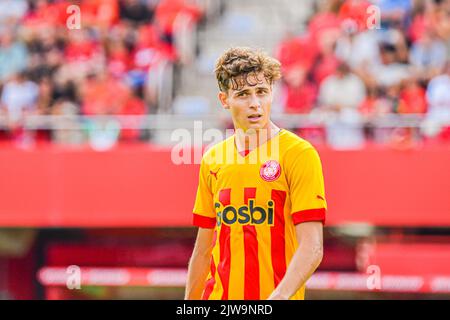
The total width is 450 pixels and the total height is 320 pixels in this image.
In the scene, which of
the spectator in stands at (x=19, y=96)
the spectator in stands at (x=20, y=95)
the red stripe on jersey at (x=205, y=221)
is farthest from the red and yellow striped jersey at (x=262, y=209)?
the spectator in stands at (x=20, y=95)

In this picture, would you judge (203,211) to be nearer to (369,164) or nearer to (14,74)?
(369,164)

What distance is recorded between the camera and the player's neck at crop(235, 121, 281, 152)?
4.74 m

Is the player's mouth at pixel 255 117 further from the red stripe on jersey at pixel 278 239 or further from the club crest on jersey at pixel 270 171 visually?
the red stripe on jersey at pixel 278 239

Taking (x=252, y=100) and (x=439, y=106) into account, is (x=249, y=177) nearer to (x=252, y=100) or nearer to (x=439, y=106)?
(x=252, y=100)

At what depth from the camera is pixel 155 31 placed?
42.8 feet

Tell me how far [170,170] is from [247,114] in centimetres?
713

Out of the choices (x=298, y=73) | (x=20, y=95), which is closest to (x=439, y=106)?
(x=298, y=73)

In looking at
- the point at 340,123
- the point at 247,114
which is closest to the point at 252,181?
the point at 247,114

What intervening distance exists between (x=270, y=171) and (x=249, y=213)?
0.67ft

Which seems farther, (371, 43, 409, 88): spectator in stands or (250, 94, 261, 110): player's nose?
(371, 43, 409, 88): spectator in stands

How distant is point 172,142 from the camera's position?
38.7ft

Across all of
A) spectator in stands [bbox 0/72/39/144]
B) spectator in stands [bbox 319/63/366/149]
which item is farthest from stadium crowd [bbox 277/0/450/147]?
spectator in stands [bbox 0/72/39/144]

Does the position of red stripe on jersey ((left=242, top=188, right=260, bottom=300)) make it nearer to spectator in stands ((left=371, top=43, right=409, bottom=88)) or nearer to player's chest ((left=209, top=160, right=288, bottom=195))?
player's chest ((left=209, top=160, right=288, bottom=195))
